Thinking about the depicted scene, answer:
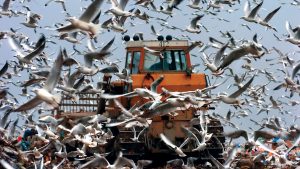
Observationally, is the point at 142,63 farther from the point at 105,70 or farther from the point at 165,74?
the point at 105,70

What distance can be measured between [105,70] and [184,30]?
2.70 meters

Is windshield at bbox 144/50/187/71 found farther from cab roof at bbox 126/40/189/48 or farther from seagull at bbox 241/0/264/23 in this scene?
seagull at bbox 241/0/264/23

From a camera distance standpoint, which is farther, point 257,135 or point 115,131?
point 115,131

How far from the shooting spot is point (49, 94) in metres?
5.93

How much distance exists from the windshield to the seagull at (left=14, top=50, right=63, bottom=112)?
4.42m

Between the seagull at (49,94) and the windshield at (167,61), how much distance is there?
14.5 ft

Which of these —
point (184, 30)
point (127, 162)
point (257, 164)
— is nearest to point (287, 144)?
point (257, 164)

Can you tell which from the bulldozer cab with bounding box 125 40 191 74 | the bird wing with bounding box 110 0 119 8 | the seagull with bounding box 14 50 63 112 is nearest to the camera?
the seagull with bounding box 14 50 63 112

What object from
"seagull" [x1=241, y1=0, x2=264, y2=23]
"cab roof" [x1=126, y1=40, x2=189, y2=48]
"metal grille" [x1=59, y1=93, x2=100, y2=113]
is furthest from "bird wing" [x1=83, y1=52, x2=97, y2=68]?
"metal grille" [x1=59, y1=93, x2=100, y2=113]

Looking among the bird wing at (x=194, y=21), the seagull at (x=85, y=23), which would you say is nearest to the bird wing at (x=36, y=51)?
the seagull at (x=85, y=23)

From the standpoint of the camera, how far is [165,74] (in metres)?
10.1

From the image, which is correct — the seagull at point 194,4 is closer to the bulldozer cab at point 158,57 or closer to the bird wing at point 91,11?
the bulldozer cab at point 158,57

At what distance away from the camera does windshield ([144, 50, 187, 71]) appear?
10.3 metres

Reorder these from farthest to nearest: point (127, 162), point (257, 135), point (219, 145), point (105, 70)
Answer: point (219, 145) → point (105, 70) → point (127, 162) → point (257, 135)
